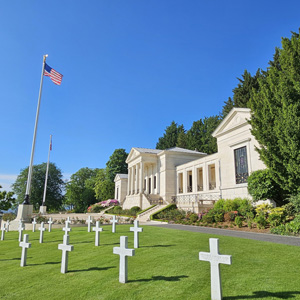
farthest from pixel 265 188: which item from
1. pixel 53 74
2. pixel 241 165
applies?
pixel 53 74

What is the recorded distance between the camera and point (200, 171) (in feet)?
127

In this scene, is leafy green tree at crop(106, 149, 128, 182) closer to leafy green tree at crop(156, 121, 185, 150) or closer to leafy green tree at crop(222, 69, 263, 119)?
leafy green tree at crop(156, 121, 185, 150)

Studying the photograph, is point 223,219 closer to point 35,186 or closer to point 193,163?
point 193,163

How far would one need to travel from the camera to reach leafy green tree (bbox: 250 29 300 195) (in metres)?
13.5

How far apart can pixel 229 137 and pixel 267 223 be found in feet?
41.4

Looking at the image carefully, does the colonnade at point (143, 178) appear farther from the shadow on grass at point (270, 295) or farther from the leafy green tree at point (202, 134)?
the shadow on grass at point (270, 295)

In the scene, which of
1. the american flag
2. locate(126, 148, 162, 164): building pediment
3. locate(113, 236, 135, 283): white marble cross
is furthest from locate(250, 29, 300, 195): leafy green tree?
locate(126, 148, 162, 164): building pediment

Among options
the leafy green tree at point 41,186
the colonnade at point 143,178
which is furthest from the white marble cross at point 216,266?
the leafy green tree at point 41,186

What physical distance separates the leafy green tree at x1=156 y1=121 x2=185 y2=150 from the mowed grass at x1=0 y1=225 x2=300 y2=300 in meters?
63.5

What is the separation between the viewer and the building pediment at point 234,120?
23.5 meters

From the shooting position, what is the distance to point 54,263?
667cm

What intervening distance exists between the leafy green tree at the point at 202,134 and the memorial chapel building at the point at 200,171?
15.7 meters

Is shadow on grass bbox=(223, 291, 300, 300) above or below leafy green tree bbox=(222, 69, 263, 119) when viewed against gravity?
below

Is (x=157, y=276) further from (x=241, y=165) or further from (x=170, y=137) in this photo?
(x=170, y=137)
